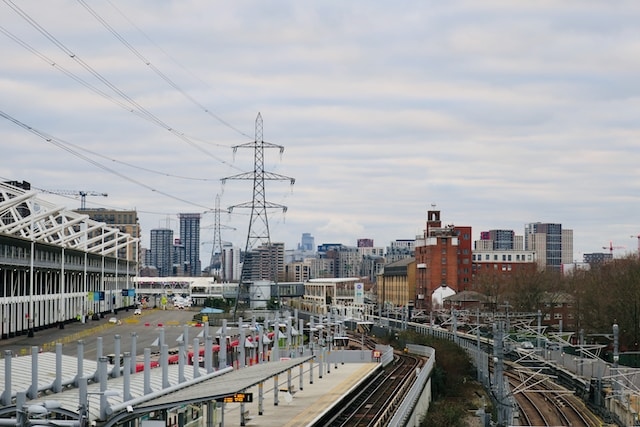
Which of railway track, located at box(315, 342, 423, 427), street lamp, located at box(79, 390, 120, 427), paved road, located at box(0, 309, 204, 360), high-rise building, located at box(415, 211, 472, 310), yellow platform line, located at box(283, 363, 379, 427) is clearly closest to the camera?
street lamp, located at box(79, 390, 120, 427)

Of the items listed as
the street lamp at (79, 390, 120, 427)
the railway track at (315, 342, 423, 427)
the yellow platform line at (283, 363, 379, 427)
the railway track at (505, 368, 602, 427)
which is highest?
the street lamp at (79, 390, 120, 427)

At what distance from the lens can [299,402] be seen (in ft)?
167

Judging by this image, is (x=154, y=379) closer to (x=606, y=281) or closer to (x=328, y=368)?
(x=328, y=368)

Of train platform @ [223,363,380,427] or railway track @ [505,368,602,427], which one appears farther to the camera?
railway track @ [505,368,602,427]

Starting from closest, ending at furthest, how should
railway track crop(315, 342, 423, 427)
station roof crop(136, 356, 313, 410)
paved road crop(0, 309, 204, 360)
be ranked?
station roof crop(136, 356, 313, 410) → railway track crop(315, 342, 423, 427) → paved road crop(0, 309, 204, 360)

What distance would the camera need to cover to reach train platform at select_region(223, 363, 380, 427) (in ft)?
141

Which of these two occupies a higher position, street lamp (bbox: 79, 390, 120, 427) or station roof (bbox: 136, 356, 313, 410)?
street lamp (bbox: 79, 390, 120, 427)

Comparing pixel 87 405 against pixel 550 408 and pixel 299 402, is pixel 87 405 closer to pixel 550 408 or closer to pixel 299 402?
pixel 299 402

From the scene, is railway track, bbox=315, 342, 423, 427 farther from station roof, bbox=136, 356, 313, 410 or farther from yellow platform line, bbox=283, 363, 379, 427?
station roof, bbox=136, 356, 313, 410

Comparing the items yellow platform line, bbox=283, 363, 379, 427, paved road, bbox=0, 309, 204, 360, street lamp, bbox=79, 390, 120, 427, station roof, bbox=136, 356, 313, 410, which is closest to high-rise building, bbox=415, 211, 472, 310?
paved road, bbox=0, 309, 204, 360

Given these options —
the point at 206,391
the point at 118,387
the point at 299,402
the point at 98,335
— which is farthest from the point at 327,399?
the point at 98,335

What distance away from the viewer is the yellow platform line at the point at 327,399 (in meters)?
43.0

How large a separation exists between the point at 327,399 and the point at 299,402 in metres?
2.01

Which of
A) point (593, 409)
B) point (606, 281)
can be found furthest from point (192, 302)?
point (593, 409)
